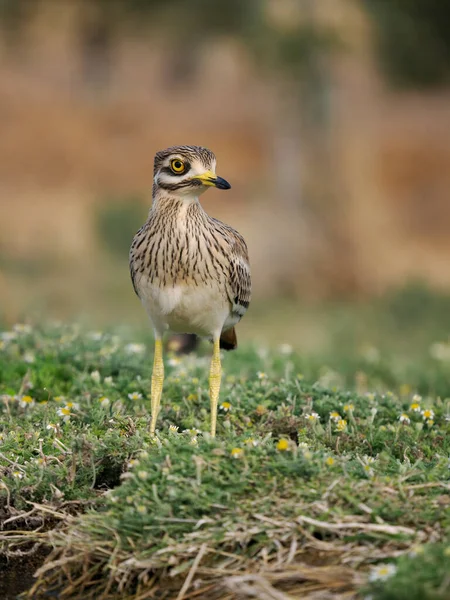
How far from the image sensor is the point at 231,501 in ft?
12.4

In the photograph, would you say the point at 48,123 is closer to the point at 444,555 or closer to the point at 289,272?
the point at 289,272

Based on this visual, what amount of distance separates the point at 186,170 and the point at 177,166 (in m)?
0.06

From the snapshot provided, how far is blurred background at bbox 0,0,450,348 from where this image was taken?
49.5ft

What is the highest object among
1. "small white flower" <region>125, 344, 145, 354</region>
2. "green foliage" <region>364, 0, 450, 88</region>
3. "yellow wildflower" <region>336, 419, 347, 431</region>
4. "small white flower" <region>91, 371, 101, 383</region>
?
"green foliage" <region>364, 0, 450, 88</region>

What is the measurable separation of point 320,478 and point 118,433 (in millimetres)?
1151

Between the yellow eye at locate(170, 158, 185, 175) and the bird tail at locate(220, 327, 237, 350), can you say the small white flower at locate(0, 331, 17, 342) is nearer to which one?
the bird tail at locate(220, 327, 237, 350)

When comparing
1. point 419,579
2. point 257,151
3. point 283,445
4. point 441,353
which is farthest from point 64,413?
point 257,151

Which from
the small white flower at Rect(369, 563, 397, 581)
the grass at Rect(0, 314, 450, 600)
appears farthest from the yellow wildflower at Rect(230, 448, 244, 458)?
the small white flower at Rect(369, 563, 397, 581)

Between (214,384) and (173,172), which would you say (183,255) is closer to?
(173,172)

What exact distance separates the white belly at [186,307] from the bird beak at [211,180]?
55cm

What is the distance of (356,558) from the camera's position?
3479mm

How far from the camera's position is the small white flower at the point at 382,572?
129 inches

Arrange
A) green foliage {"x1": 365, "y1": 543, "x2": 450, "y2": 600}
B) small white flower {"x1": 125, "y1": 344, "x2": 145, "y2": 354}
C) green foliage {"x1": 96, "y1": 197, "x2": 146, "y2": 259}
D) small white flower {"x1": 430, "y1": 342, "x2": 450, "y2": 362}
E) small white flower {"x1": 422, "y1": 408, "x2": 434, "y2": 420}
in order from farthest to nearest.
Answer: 1. green foliage {"x1": 96, "y1": 197, "x2": 146, "y2": 259}
2. small white flower {"x1": 430, "y1": 342, "x2": 450, "y2": 362}
3. small white flower {"x1": 125, "y1": 344, "x2": 145, "y2": 354}
4. small white flower {"x1": 422, "y1": 408, "x2": 434, "y2": 420}
5. green foliage {"x1": 365, "y1": 543, "x2": 450, "y2": 600}

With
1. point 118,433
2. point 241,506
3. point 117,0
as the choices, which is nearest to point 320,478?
point 241,506
